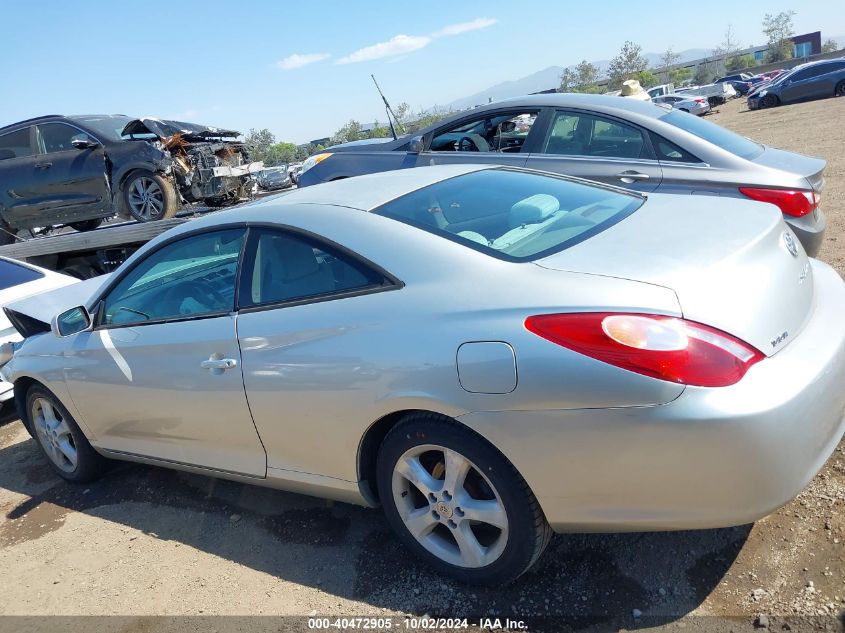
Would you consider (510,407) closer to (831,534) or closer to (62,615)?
(831,534)

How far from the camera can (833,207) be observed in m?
7.20

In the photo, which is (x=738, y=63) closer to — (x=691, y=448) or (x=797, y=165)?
(x=797, y=165)

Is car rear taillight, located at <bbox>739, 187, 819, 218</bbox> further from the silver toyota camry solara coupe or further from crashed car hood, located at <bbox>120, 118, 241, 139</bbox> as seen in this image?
crashed car hood, located at <bbox>120, 118, 241, 139</bbox>

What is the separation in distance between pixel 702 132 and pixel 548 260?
10.7 feet

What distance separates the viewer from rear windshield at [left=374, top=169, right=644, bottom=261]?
8.58 ft

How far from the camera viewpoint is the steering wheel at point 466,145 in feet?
20.3

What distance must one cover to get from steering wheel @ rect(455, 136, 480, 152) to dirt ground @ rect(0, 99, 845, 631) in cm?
377

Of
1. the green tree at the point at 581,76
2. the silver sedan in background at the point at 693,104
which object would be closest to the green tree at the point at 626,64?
the green tree at the point at 581,76

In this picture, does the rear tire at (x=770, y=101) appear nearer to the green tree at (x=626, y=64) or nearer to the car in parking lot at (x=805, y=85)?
the car in parking lot at (x=805, y=85)

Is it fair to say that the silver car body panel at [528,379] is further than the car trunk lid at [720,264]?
No

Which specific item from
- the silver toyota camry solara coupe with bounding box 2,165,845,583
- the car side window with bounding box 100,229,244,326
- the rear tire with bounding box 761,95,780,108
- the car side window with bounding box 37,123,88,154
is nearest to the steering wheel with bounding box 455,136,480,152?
the silver toyota camry solara coupe with bounding box 2,165,845,583

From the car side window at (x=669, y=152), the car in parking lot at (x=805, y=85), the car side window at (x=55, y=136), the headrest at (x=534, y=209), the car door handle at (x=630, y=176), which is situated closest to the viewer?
the headrest at (x=534, y=209)

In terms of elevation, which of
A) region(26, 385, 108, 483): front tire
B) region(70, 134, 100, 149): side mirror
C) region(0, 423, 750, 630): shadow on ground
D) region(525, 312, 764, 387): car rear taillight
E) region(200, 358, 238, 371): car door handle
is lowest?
region(0, 423, 750, 630): shadow on ground

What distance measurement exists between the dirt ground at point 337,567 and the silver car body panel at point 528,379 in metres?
0.36
